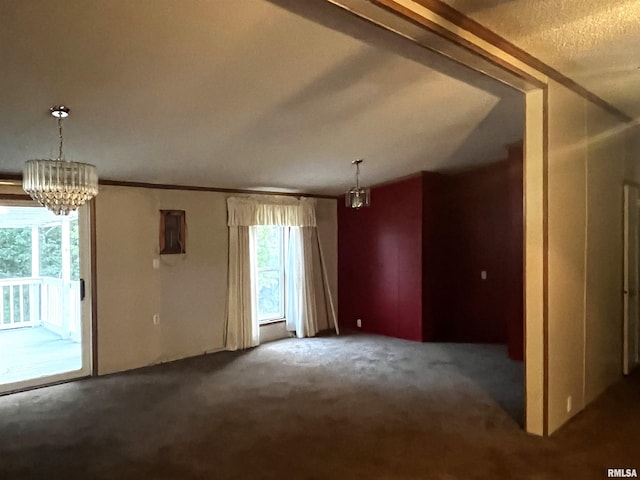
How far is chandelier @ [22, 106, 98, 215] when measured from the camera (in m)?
2.84

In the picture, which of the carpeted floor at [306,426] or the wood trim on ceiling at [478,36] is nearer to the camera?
the wood trim on ceiling at [478,36]

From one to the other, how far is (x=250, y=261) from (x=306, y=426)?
2.96m

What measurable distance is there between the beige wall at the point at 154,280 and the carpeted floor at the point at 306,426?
0.36m

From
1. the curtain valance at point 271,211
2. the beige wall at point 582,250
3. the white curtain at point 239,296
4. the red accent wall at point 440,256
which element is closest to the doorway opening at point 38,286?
the white curtain at point 239,296

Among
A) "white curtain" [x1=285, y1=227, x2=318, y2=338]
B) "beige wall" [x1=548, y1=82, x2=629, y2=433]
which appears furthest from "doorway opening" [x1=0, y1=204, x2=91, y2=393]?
"beige wall" [x1=548, y1=82, x2=629, y2=433]

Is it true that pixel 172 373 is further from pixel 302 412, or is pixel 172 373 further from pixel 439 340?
pixel 439 340

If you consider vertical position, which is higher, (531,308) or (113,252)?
(113,252)

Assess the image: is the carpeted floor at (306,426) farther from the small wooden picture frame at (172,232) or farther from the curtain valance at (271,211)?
the curtain valance at (271,211)

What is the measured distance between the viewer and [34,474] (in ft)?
9.59

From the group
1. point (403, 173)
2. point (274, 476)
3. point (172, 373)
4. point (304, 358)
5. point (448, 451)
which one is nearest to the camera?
point (274, 476)

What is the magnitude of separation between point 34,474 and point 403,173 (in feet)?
16.5

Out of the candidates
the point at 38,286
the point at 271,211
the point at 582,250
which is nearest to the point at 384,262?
the point at 271,211

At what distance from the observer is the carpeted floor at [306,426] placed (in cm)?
295

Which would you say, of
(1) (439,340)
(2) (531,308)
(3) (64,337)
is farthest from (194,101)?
(3) (64,337)
